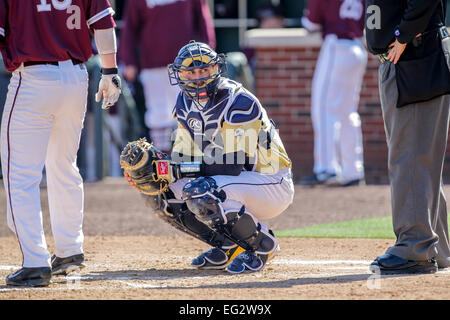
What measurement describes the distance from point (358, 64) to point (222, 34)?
7441mm

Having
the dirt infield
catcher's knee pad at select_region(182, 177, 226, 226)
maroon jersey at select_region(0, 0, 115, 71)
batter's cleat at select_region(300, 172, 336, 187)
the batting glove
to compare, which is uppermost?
maroon jersey at select_region(0, 0, 115, 71)

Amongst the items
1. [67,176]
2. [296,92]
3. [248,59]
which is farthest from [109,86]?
[248,59]

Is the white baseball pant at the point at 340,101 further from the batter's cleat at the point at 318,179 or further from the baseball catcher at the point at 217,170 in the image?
the baseball catcher at the point at 217,170

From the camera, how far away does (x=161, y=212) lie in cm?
568

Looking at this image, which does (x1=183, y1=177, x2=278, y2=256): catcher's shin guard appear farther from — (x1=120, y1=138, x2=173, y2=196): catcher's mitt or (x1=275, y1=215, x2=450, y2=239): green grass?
(x1=275, y1=215, x2=450, y2=239): green grass

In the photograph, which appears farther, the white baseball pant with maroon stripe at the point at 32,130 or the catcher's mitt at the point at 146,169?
the catcher's mitt at the point at 146,169

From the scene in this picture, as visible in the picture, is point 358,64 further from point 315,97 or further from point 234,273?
point 234,273

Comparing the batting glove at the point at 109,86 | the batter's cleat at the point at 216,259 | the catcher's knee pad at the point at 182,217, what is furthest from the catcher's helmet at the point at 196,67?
the batter's cleat at the point at 216,259

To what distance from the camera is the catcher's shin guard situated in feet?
17.3

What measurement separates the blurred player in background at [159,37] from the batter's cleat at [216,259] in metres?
4.81

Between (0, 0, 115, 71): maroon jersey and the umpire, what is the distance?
5.98 feet

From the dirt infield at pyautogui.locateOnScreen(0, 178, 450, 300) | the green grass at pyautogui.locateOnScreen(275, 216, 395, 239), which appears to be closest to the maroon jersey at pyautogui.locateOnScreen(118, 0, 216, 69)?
the dirt infield at pyautogui.locateOnScreen(0, 178, 450, 300)

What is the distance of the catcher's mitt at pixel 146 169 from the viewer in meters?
5.50
